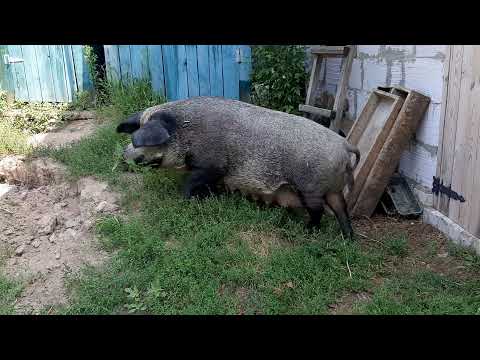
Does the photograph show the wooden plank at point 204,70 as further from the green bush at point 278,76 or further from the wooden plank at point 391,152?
the wooden plank at point 391,152

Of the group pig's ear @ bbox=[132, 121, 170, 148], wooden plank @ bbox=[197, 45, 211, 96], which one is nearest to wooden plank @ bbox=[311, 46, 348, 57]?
wooden plank @ bbox=[197, 45, 211, 96]

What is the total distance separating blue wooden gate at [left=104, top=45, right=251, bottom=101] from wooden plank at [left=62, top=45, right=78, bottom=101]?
1.24m

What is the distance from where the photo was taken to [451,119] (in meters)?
4.02

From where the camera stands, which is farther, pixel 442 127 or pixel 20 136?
pixel 20 136

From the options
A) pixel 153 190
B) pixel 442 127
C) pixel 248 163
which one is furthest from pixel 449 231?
pixel 153 190

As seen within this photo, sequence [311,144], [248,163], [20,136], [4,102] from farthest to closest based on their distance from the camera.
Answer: [4,102] < [20,136] < [248,163] < [311,144]

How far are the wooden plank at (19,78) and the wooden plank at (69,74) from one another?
726 mm

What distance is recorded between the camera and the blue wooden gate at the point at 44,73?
739cm

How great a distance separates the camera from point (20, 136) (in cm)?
621

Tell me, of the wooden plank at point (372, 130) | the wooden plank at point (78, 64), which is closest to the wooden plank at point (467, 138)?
the wooden plank at point (372, 130)

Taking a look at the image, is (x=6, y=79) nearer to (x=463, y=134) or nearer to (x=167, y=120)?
(x=167, y=120)

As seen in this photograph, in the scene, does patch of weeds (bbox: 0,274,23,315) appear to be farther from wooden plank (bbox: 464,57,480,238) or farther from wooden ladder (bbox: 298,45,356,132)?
wooden ladder (bbox: 298,45,356,132)
